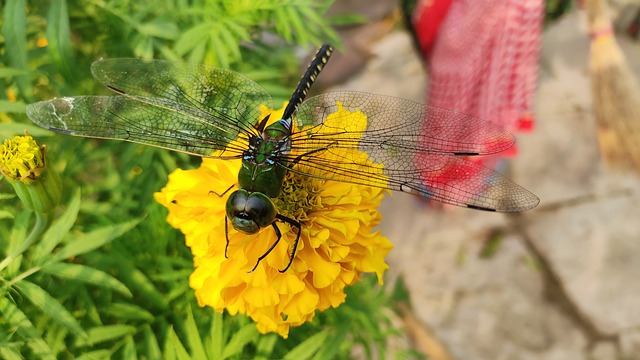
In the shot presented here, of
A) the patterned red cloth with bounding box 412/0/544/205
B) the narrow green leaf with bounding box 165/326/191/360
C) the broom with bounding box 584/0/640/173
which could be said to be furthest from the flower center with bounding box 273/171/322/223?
the broom with bounding box 584/0/640/173

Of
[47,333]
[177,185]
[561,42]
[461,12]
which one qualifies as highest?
[561,42]

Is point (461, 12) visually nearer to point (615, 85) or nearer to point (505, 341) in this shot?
point (615, 85)

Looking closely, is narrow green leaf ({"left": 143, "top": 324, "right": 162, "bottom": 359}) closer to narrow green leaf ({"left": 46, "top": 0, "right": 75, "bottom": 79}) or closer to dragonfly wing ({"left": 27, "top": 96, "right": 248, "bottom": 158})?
dragonfly wing ({"left": 27, "top": 96, "right": 248, "bottom": 158})

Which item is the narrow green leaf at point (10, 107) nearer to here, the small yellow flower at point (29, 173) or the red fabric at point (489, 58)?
the small yellow flower at point (29, 173)

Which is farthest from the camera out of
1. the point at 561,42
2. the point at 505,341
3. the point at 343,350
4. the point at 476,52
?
the point at 561,42

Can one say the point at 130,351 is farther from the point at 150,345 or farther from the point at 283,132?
the point at 283,132

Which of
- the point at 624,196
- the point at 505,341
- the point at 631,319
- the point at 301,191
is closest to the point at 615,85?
the point at 624,196
